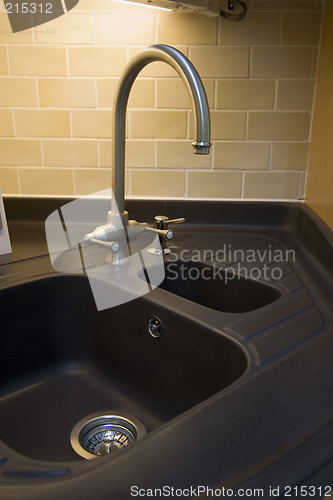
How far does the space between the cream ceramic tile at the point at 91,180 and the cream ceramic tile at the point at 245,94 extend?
1.17 feet

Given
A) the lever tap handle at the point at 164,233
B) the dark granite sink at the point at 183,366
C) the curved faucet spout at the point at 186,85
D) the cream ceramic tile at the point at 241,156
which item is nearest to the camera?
the dark granite sink at the point at 183,366

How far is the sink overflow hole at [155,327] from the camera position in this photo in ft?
2.46

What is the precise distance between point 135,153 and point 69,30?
13.4 inches

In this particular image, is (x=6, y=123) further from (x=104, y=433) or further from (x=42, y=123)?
(x=104, y=433)

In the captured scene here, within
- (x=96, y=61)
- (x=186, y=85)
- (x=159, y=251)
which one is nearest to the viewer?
(x=186, y=85)

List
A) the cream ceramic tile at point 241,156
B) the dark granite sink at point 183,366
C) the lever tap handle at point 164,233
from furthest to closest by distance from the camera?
the cream ceramic tile at point 241,156 → the lever tap handle at point 164,233 → the dark granite sink at point 183,366

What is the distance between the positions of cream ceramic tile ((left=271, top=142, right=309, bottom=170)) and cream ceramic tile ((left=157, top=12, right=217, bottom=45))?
32cm

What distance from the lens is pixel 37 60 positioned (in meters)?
1.07

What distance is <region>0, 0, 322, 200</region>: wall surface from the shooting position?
104cm

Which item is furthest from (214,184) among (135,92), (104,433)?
(104,433)

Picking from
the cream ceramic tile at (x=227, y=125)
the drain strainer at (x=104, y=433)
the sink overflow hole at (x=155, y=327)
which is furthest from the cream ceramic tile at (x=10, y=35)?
the drain strainer at (x=104, y=433)

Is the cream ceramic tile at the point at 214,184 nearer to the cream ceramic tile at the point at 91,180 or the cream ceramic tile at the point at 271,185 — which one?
the cream ceramic tile at the point at 271,185

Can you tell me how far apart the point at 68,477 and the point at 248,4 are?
108 cm

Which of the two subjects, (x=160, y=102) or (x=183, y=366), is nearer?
(x=183, y=366)
